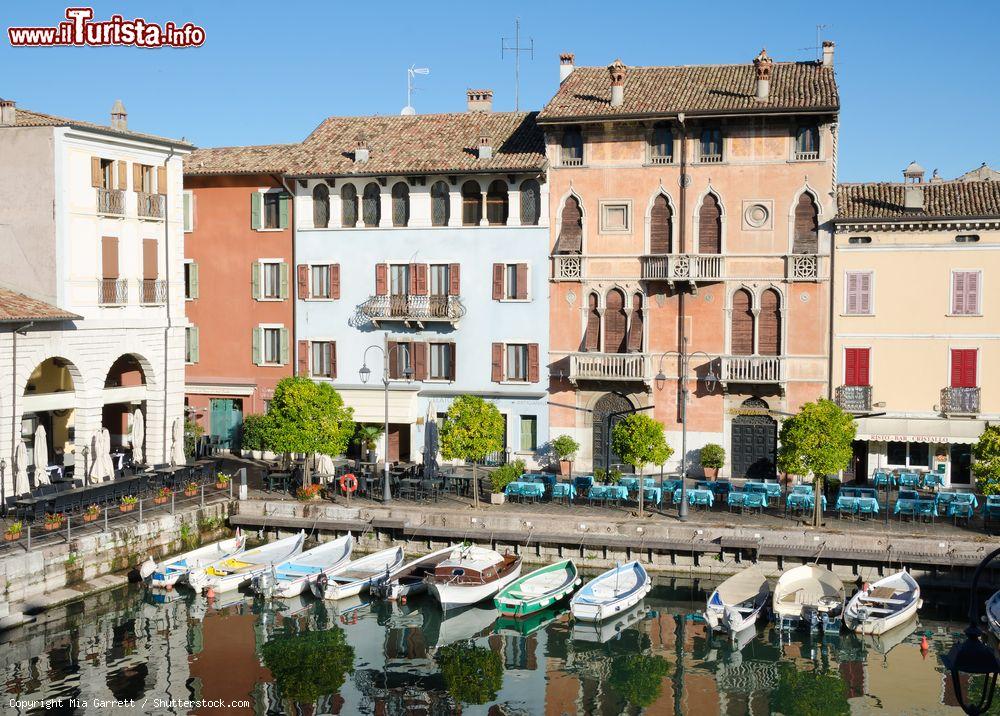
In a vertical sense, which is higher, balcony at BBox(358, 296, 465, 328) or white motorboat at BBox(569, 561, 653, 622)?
balcony at BBox(358, 296, 465, 328)

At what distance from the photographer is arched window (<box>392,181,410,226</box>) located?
49.7m

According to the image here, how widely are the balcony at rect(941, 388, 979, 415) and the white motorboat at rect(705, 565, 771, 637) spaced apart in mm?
11678

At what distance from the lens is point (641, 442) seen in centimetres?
4162

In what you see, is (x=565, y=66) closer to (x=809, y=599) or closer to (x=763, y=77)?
(x=763, y=77)

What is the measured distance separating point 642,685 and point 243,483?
19.1 m

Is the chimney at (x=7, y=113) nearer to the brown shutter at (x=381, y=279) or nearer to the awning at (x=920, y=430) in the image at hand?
the brown shutter at (x=381, y=279)

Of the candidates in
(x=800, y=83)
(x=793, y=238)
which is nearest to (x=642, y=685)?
(x=793, y=238)

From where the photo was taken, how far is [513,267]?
159ft

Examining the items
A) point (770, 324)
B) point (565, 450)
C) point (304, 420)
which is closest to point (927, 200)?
point (770, 324)

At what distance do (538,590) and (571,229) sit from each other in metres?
16.5

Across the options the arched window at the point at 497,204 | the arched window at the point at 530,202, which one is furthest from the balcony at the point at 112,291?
the arched window at the point at 530,202

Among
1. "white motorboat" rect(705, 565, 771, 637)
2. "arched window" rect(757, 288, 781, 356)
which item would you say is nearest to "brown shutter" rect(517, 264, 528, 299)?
"arched window" rect(757, 288, 781, 356)

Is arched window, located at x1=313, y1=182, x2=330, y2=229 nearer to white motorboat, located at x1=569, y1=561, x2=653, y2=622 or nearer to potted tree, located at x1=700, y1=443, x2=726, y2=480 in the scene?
potted tree, located at x1=700, y1=443, x2=726, y2=480

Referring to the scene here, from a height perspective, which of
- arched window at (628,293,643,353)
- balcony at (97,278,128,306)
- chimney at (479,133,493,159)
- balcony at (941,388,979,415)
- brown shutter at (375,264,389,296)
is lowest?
balcony at (941,388,979,415)
